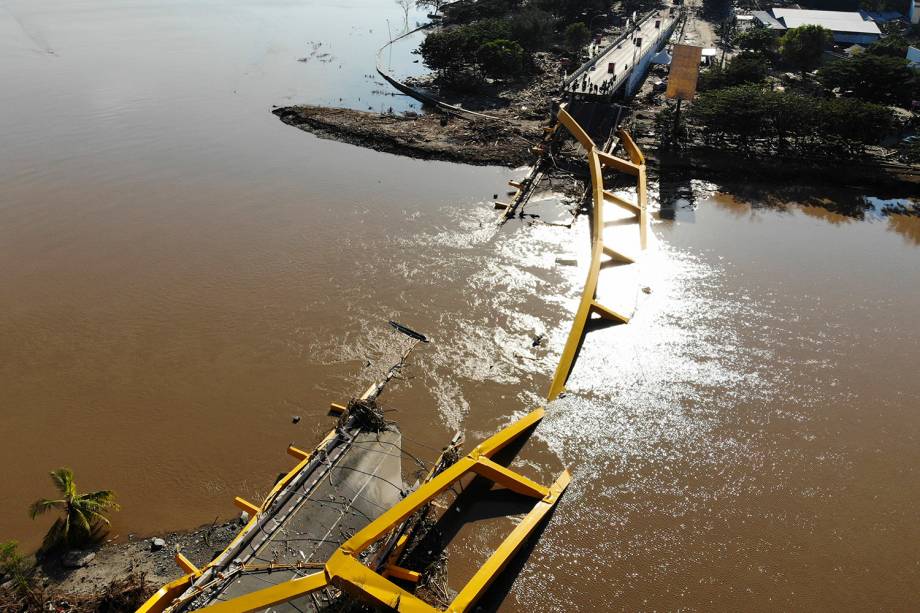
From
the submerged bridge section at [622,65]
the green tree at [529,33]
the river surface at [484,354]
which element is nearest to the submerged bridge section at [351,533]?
the river surface at [484,354]

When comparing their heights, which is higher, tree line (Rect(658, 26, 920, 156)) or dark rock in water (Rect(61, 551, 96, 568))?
tree line (Rect(658, 26, 920, 156))

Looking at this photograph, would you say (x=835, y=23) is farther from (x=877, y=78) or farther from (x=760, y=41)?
(x=877, y=78)

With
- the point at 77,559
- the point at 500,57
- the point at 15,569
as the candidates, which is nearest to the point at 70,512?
the point at 77,559

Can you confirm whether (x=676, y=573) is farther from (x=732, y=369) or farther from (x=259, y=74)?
(x=259, y=74)

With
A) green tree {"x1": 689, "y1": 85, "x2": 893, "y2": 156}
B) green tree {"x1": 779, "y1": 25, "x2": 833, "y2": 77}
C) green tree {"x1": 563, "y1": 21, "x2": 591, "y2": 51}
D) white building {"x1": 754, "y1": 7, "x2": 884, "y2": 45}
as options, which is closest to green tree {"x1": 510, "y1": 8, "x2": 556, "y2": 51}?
green tree {"x1": 563, "y1": 21, "x2": 591, "y2": 51}

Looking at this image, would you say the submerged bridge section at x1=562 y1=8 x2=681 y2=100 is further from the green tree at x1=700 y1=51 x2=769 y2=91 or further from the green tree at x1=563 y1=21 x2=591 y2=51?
the green tree at x1=700 y1=51 x2=769 y2=91
